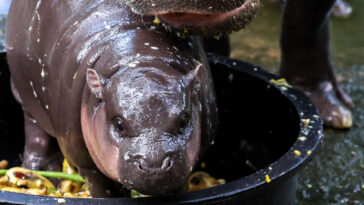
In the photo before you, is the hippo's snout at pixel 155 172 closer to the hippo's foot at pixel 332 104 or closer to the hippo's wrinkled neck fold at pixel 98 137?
the hippo's wrinkled neck fold at pixel 98 137

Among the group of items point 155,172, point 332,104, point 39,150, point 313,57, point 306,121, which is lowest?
point 332,104

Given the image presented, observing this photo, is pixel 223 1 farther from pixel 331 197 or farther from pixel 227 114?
pixel 331 197

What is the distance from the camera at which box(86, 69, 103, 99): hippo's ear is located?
119 centimetres

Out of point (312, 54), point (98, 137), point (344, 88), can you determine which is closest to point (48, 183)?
point (98, 137)

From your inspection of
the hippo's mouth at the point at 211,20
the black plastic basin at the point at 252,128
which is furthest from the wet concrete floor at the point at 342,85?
the hippo's mouth at the point at 211,20

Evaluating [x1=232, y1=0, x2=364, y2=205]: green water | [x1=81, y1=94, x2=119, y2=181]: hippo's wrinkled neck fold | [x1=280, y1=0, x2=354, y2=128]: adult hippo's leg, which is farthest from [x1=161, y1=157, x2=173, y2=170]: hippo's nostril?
[x1=280, y1=0, x2=354, y2=128]: adult hippo's leg

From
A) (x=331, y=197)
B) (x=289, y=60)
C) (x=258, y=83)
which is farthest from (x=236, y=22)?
(x=289, y=60)

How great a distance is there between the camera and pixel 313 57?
2.55 meters

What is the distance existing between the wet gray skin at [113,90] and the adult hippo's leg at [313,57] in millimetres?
1076

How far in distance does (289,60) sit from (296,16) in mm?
246

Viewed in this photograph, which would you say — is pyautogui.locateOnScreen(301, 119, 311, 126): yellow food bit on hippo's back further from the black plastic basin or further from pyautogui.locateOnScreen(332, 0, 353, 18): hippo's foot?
pyautogui.locateOnScreen(332, 0, 353, 18): hippo's foot

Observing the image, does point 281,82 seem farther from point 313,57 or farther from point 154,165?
point 154,165

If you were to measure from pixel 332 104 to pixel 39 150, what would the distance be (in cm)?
140

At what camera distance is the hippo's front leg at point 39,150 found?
6.17 ft
